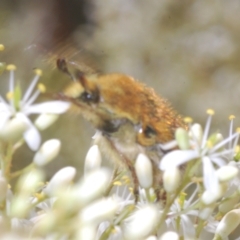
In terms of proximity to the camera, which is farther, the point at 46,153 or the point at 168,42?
the point at 168,42

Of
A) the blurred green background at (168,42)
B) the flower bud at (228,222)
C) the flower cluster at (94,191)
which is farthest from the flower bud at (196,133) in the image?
the blurred green background at (168,42)

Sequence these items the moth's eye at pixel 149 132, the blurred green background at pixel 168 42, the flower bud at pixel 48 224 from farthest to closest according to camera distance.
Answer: the blurred green background at pixel 168 42 → the moth's eye at pixel 149 132 → the flower bud at pixel 48 224

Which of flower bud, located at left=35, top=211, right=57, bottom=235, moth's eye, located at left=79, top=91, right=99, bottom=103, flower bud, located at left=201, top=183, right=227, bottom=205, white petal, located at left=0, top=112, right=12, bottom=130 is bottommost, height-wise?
flower bud, located at left=201, top=183, right=227, bottom=205

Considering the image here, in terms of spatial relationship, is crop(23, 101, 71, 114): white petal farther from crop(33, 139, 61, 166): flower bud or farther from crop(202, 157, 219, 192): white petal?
crop(202, 157, 219, 192): white petal

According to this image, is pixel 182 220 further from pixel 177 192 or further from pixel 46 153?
pixel 46 153

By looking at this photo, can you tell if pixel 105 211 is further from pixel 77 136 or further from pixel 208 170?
pixel 77 136

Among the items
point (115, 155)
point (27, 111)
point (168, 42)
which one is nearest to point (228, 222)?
point (115, 155)

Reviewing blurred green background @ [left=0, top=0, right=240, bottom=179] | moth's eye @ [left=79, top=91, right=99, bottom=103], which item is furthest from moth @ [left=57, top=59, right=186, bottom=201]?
blurred green background @ [left=0, top=0, right=240, bottom=179]

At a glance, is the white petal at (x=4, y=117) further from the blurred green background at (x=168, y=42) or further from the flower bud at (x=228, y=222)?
the blurred green background at (x=168, y=42)
